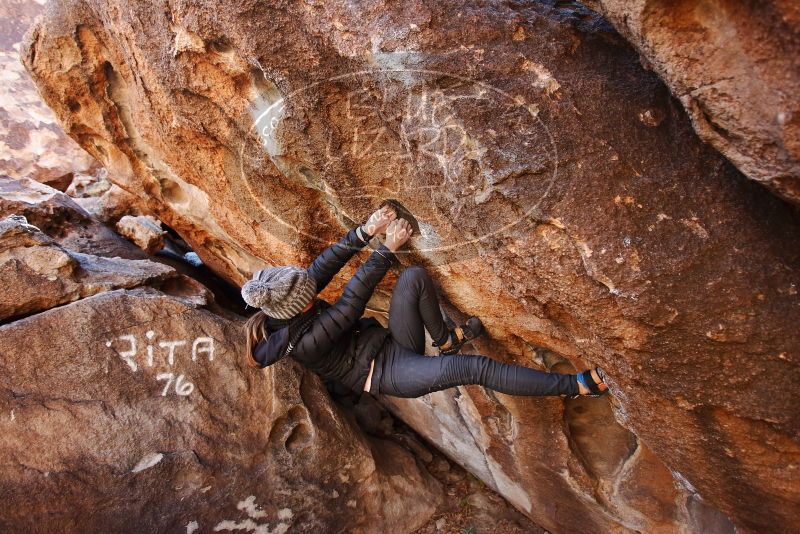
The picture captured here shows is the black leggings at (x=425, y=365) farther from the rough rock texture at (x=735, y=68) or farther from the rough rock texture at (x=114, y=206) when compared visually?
the rough rock texture at (x=114, y=206)

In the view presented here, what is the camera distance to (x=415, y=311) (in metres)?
2.84

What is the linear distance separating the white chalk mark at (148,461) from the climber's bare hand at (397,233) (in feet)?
6.43

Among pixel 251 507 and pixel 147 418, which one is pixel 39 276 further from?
pixel 251 507

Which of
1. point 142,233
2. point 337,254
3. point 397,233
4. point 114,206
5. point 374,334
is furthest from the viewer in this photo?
point 114,206

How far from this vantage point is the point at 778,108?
1.48 metres

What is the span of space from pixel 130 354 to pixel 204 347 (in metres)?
0.43

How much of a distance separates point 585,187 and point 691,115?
0.44 meters

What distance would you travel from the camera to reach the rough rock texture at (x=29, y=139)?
7430 millimetres

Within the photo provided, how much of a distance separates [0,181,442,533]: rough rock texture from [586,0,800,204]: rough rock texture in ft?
9.48

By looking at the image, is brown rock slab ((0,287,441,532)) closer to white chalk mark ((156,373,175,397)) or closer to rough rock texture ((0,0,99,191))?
white chalk mark ((156,373,175,397))

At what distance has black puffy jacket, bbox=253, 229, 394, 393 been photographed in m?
2.75

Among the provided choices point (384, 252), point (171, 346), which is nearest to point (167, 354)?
point (171, 346)

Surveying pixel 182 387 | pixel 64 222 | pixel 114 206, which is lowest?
pixel 182 387

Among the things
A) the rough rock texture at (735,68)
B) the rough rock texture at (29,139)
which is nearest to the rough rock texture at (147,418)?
the rough rock texture at (735,68)
